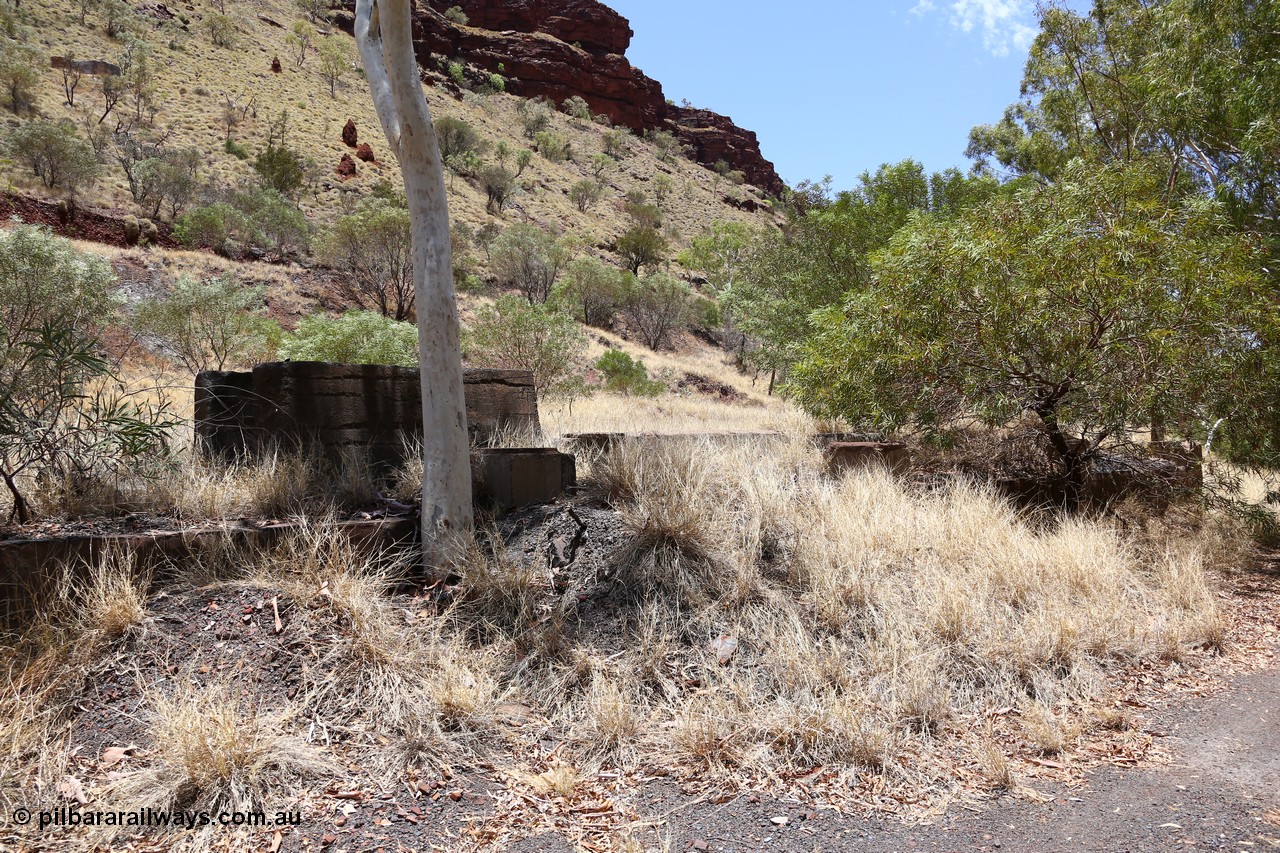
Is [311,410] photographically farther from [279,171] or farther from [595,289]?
[279,171]

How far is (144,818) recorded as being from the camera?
2.91 m

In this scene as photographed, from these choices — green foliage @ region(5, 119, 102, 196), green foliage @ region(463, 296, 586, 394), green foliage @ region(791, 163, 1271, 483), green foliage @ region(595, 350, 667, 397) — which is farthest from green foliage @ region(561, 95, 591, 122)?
green foliage @ region(791, 163, 1271, 483)

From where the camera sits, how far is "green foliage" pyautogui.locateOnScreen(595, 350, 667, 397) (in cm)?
1911

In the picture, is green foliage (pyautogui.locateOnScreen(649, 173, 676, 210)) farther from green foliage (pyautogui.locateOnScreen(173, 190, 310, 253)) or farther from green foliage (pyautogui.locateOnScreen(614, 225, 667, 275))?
green foliage (pyautogui.locateOnScreen(173, 190, 310, 253))

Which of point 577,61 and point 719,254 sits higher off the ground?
point 577,61

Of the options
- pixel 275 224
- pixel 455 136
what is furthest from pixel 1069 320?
pixel 455 136

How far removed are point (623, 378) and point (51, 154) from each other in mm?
20284

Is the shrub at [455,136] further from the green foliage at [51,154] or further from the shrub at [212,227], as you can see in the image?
the green foliage at [51,154]

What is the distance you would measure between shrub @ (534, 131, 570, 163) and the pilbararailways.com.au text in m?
57.0

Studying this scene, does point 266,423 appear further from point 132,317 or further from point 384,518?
point 132,317

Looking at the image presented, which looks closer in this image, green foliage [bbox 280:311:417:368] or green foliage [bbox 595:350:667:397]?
green foliage [bbox 280:311:417:368]

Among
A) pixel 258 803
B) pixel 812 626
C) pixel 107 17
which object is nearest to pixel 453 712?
pixel 258 803

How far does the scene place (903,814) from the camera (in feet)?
10.6

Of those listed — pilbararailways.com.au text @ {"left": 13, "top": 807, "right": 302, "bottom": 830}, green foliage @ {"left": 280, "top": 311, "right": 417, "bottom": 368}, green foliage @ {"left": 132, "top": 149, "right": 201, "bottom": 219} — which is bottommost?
pilbararailways.com.au text @ {"left": 13, "top": 807, "right": 302, "bottom": 830}
